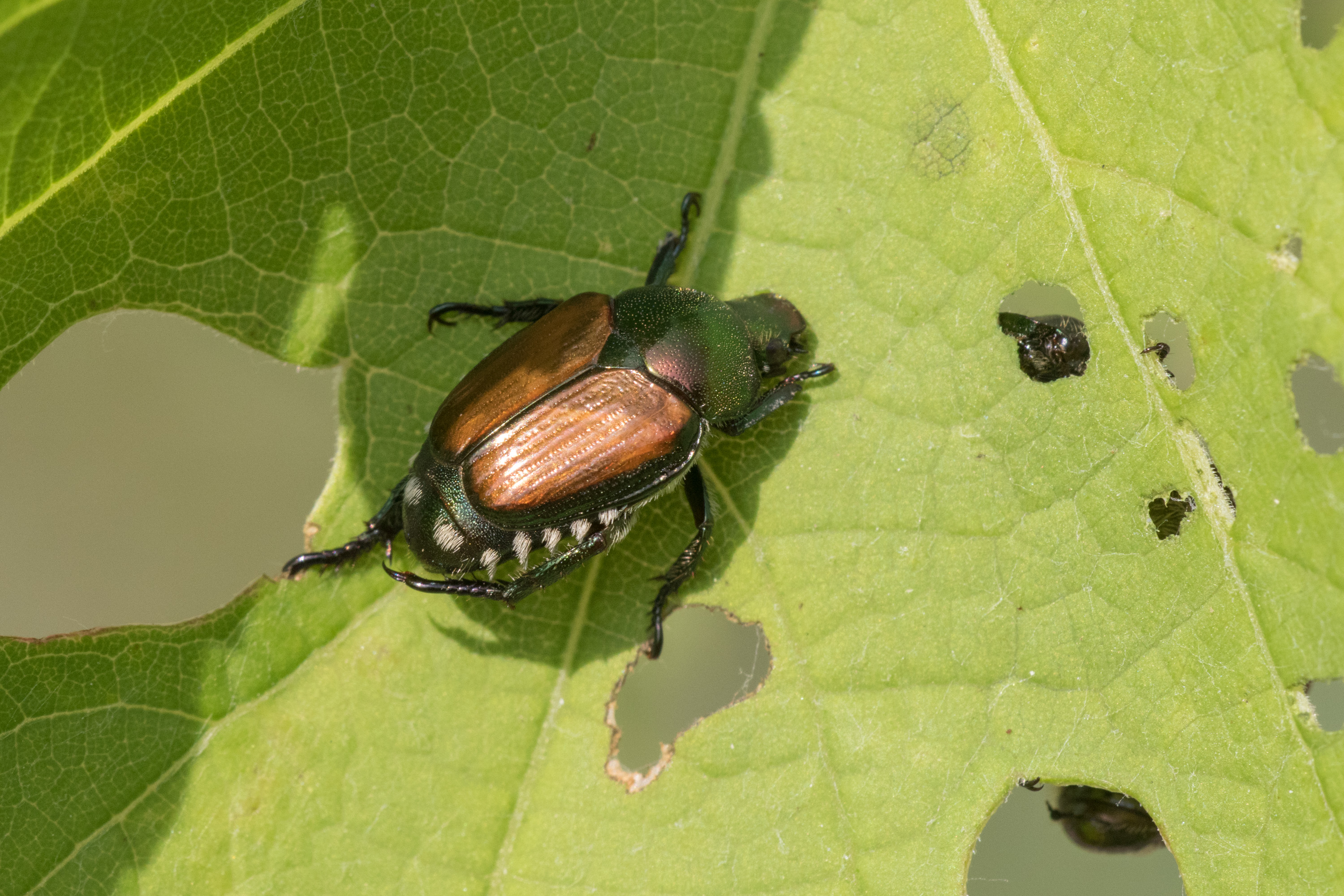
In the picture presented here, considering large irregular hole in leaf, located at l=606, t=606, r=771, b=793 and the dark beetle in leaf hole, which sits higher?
the dark beetle in leaf hole

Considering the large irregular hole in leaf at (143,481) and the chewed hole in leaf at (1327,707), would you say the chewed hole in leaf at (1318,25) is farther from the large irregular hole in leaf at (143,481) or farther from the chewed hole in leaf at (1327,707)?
the large irregular hole in leaf at (143,481)

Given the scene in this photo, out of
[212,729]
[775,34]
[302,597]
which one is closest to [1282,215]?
[775,34]

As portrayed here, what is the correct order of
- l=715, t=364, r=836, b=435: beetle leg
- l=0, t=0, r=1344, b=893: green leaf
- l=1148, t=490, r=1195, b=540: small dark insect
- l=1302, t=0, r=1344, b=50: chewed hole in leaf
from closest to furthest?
l=1302, t=0, r=1344, b=50: chewed hole in leaf → l=0, t=0, r=1344, b=893: green leaf → l=1148, t=490, r=1195, b=540: small dark insect → l=715, t=364, r=836, b=435: beetle leg


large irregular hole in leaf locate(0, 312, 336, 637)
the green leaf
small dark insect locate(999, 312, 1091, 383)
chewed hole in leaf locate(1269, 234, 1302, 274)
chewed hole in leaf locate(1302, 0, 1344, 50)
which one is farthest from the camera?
large irregular hole in leaf locate(0, 312, 336, 637)

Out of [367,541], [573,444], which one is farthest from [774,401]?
[367,541]

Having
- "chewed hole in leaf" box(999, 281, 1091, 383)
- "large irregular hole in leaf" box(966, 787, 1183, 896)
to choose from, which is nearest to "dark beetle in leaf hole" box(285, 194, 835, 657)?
"chewed hole in leaf" box(999, 281, 1091, 383)

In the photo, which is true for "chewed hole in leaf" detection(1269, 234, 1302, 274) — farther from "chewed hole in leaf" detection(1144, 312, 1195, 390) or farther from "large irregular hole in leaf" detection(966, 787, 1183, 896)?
"large irregular hole in leaf" detection(966, 787, 1183, 896)

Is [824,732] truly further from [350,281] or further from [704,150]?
[350,281]

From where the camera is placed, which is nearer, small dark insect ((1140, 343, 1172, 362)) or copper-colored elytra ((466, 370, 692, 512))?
small dark insect ((1140, 343, 1172, 362))
